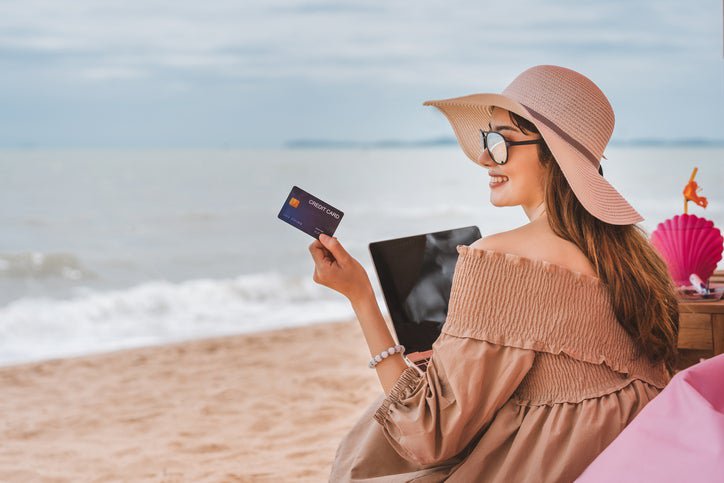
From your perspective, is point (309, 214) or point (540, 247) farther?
point (309, 214)

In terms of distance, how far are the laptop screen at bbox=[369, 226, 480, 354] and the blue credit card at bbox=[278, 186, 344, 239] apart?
25cm

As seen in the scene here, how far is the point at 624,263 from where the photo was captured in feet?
4.89

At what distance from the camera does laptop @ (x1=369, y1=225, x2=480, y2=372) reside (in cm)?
190

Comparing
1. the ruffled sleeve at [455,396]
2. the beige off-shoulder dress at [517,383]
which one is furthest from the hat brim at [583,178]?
the ruffled sleeve at [455,396]

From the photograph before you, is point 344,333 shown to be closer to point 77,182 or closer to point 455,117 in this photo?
point 455,117

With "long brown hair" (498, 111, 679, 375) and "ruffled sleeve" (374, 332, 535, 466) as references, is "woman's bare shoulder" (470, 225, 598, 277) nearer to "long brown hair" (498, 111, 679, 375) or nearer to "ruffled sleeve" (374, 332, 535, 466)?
"long brown hair" (498, 111, 679, 375)

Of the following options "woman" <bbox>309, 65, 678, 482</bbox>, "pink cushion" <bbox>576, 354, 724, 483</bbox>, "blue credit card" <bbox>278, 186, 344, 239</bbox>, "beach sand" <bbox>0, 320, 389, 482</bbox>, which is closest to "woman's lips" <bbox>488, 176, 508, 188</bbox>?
"woman" <bbox>309, 65, 678, 482</bbox>

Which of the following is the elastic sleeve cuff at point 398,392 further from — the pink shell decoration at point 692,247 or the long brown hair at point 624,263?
the pink shell decoration at point 692,247

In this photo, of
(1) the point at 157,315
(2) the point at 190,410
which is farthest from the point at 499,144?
(1) the point at 157,315

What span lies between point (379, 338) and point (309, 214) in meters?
0.27

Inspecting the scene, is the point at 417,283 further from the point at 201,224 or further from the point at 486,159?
the point at 201,224

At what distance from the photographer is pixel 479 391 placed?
1.39 metres

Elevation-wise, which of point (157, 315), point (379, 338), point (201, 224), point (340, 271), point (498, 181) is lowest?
point (157, 315)

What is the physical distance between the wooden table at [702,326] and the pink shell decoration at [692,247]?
0.56 feet
